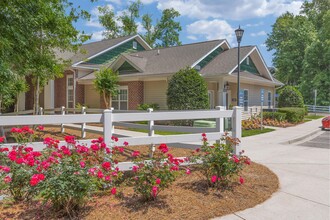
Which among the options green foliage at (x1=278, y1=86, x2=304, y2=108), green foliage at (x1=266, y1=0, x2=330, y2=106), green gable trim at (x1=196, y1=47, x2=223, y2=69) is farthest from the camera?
green foliage at (x1=266, y1=0, x2=330, y2=106)

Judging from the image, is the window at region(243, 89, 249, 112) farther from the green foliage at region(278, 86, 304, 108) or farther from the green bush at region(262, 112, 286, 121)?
the green foliage at region(278, 86, 304, 108)

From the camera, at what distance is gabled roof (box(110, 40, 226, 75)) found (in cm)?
1932

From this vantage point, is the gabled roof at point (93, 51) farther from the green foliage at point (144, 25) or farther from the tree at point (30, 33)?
the green foliage at point (144, 25)

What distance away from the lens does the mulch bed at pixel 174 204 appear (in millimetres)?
3480

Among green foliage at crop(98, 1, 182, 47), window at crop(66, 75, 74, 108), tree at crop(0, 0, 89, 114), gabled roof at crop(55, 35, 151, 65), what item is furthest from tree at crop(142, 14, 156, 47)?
tree at crop(0, 0, 89, 114)

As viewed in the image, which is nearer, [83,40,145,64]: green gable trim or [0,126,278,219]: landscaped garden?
[0,126,278,219]: landscaped garden

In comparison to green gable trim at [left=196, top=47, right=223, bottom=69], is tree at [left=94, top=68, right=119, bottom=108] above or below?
below

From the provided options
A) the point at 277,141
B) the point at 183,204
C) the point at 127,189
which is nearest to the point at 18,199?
the point at 127,189

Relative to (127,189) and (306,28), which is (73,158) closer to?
(127,189)

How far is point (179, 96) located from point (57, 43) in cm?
756

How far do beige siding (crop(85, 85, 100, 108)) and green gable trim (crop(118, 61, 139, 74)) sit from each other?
307cm

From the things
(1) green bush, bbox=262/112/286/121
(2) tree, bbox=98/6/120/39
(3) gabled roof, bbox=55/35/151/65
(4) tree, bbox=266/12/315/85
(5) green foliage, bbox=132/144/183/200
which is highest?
(2) tree, bbox=98/6/120/39

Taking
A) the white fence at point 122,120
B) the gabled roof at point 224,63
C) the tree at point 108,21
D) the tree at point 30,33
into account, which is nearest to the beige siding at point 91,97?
the gabled roof at point 224,63

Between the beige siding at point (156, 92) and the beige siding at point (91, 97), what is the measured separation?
4.72m
